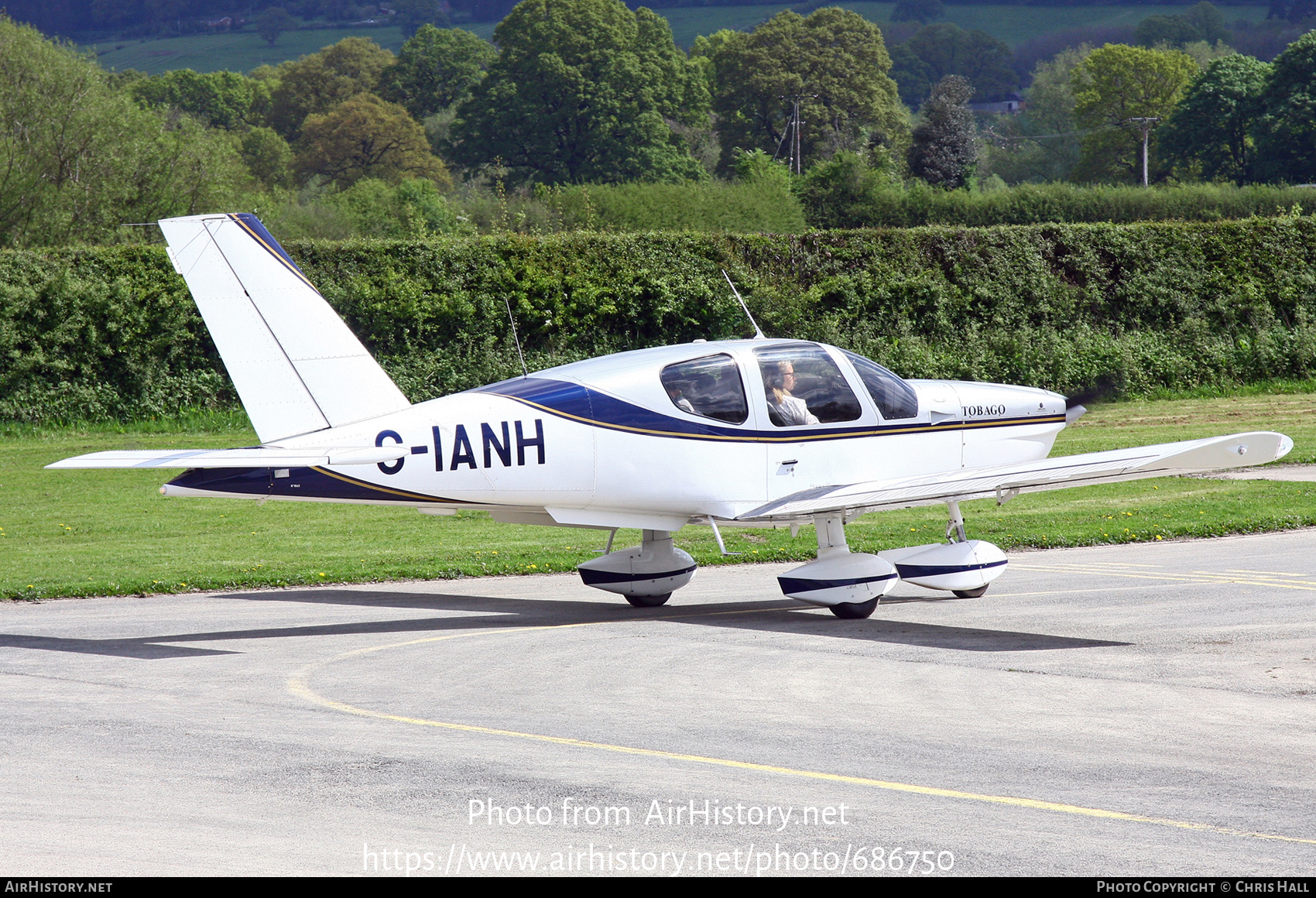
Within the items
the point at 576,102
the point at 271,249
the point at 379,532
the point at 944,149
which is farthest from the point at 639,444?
the point at 576,102

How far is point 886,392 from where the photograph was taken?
1209 cm

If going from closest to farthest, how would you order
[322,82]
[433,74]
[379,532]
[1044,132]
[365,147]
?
[379,532] → [365,147] → [322,82] → [433,74] → [1044,132]

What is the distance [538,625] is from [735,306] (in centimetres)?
1877

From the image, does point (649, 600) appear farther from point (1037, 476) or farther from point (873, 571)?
point (1037, 476)

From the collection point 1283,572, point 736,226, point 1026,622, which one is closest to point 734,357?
point 1026,622

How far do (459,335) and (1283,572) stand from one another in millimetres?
19327

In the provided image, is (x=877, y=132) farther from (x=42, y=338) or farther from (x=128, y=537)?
(x=128, y=537)

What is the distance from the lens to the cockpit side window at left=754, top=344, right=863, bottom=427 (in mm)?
11680

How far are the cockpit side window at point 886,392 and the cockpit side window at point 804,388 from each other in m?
0.23

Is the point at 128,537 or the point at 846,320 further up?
the point at 846,320

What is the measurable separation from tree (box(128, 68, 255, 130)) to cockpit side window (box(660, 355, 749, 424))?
131707 millimetres

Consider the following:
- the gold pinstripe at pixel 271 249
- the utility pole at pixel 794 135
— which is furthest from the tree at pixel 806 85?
the gold pinstripe at pixel 271 249

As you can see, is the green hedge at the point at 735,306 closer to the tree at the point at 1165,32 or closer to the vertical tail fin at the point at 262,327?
the vertical tail fin at the point at 262,327

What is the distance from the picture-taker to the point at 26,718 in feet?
27.0
